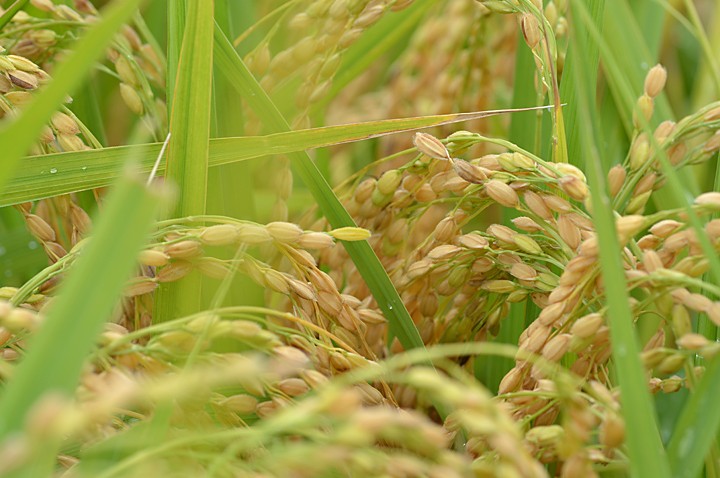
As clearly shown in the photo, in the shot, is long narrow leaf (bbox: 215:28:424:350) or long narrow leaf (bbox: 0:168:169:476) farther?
long narrow leaf (bbox: 215:28:424:350)

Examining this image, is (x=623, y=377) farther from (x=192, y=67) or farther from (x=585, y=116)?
(x=192, y=67)

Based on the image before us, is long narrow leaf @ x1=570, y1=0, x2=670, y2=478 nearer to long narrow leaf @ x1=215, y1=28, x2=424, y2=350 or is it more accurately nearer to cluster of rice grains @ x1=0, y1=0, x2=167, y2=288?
long narrow leaf @ x1=215, y1=28, x2=424, y2=350

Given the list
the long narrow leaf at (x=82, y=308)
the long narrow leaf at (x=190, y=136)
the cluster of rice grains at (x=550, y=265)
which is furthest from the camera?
the long narrow leaf at (x=190, y=136)

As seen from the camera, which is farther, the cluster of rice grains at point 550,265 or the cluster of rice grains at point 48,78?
the cluster of rice grains at point 48,78

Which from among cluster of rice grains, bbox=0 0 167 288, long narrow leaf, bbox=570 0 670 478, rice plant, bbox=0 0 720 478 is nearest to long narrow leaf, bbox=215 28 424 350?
rice plant, bbox=0 0 720 478

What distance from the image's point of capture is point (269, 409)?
0.74 m

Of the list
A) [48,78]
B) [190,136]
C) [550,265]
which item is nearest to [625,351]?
[550,265]

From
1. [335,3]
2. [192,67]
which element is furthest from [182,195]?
[335,3]

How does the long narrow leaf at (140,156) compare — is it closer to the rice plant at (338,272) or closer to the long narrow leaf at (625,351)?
the rice plant at (338,272)

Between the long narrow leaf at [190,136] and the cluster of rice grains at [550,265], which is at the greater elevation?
the long narrow leaf at [190,136]

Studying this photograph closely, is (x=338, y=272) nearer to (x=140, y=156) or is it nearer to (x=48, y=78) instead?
(x=140, y=156)

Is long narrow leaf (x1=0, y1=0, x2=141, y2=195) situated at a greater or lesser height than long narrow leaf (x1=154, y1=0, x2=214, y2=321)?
greater

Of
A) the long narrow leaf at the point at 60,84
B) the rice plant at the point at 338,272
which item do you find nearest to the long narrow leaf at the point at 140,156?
the rice plant at the point at 338,272

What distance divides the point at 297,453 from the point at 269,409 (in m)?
0.30
